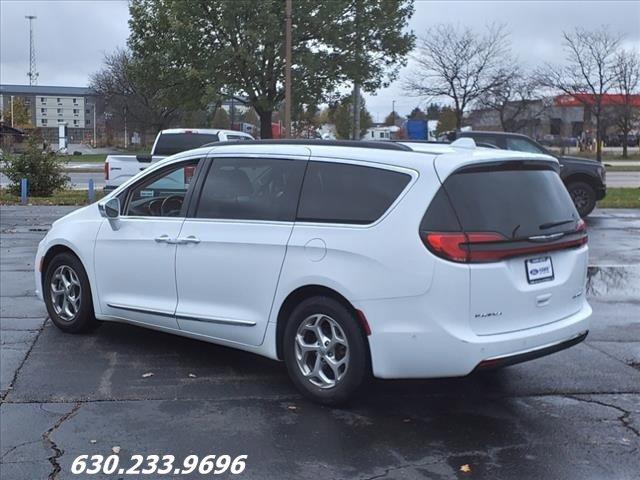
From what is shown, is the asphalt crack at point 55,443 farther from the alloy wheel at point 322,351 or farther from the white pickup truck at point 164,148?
the white pickup truck at point 164,148

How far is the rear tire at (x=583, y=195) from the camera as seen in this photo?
17.1 m

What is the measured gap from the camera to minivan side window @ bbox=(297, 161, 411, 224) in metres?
4.70

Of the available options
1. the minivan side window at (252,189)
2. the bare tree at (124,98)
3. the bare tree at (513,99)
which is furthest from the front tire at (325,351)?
the bare tree at (124,98)

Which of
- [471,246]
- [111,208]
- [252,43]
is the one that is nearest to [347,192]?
[471,246]

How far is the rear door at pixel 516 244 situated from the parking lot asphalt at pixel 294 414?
0.68 meters

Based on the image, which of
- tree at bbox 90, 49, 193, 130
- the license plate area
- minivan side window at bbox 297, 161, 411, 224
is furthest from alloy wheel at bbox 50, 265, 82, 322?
tree at bbox 90, 49, 193, 130

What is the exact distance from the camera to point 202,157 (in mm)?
5820

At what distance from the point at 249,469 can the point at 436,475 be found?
39.0 inches

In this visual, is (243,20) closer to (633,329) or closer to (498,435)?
(633,329)

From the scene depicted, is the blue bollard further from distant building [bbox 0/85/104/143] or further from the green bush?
distant building [bbox 0/85/104/143]

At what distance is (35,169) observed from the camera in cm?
2281

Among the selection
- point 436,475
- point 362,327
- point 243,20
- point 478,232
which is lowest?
point 436,475

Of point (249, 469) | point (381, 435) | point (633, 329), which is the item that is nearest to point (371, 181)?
point (381, 435)

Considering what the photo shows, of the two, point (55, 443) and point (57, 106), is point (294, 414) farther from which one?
point (57, 106)
